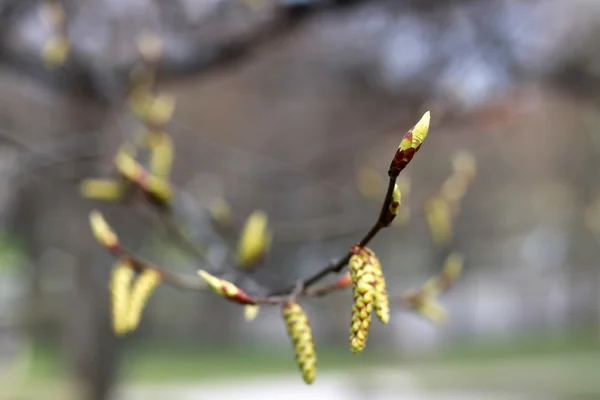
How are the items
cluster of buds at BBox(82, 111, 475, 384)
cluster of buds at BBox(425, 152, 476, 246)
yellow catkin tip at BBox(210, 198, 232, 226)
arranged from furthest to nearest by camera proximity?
yellow catkin tip at BBox(210, 198, 232, 226), cluster of buds at BBox(425, 152, 476, 246), cluster of buds at BBox(82, 111, 475, 384)

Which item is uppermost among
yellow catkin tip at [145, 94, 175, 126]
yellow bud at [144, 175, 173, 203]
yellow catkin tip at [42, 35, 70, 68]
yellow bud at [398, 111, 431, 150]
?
yellow catkin tip at [42, 35, 70, 68]

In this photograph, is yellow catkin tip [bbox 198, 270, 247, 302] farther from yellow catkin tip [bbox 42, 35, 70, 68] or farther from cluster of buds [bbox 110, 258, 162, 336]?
yellow catkin tip [bbox 42, 35, 70, 68]

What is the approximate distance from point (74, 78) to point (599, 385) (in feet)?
42.7

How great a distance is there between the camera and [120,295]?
5.32 feet

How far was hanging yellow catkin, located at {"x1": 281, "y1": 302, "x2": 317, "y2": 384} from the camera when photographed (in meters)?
1.31

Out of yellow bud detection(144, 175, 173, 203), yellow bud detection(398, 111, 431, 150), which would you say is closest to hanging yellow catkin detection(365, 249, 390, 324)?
yellow bud detection(398, 111, 431, 150)

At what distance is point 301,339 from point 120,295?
0.48 meters

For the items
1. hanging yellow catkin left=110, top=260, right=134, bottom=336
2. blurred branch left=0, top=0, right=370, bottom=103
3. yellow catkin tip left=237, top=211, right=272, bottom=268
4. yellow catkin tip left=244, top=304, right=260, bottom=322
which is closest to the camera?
yellow catkin tip left=244, top=304, right=260, bottom=322

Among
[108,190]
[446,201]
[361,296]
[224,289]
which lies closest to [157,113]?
[108,190]

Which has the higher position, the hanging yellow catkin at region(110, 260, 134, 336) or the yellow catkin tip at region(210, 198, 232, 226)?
the yellow catkin tip at region(210, 198, 232, 226)

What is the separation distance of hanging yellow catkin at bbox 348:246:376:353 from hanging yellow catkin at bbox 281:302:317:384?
23cm

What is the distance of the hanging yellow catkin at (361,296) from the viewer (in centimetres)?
108

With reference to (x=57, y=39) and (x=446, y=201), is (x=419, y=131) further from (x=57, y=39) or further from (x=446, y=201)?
(x=57, y=39)

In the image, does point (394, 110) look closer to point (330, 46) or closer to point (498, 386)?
point (330, 46)
